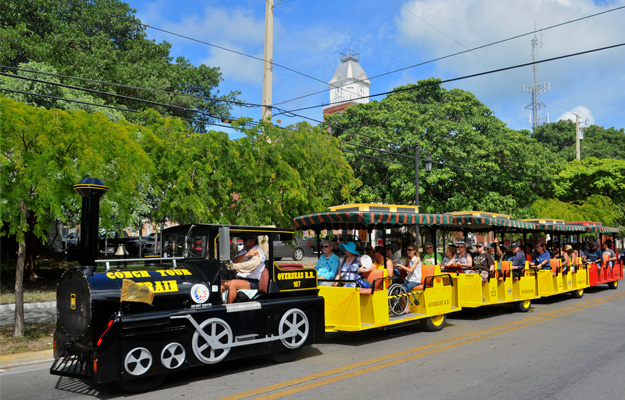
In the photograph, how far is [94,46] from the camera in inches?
966

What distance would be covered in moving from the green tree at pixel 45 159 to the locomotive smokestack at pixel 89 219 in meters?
2.45

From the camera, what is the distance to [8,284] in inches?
723

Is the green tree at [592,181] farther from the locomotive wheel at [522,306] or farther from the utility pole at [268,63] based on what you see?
the utility pole at [268,63]

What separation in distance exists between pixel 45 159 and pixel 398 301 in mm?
6912

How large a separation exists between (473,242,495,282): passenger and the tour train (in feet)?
9.65

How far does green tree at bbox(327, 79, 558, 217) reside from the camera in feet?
90.7

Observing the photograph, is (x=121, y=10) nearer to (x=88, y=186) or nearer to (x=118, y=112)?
(x=118, y=112)

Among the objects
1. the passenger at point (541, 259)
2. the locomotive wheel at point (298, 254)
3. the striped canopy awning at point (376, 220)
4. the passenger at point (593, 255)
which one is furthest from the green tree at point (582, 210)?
the striped canopy awning at point (376, 220)

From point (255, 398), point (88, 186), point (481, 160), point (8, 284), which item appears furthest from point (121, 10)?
point (255, 398)

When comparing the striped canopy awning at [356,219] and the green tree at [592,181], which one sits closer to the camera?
the striped canopy awning at [356,219]

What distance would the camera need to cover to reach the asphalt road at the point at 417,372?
19.7 feet

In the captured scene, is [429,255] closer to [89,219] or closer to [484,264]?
[484,264]

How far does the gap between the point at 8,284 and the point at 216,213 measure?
31.7ft

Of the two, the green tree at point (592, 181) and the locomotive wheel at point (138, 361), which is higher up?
the green tree at point (592, 181)
